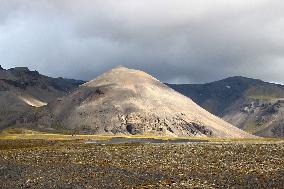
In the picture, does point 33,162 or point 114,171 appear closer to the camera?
point 114,171

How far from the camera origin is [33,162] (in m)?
69.1

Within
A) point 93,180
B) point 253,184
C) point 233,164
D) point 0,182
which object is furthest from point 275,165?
point 0,182

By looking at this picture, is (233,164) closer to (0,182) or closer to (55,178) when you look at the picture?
(55,178)

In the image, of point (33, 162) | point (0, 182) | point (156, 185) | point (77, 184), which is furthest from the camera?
point (33, 162)

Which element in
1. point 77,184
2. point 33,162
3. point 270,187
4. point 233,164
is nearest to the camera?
point 270,187

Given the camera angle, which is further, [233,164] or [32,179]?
[233,164]

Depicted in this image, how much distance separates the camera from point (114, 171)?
183 ft

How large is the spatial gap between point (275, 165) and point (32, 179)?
29655 millimetres

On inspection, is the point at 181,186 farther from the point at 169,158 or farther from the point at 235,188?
the point at 169,158

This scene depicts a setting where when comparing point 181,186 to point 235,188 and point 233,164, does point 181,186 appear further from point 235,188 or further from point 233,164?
point 233,164

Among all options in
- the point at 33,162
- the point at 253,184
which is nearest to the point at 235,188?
the point at 253,184

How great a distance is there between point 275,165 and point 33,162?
3556 cm

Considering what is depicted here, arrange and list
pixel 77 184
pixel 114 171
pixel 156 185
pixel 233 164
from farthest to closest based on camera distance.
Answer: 1. pixel 233 164
2. pixel 114 171
3. pixel 77 184
4. pixel 156 185

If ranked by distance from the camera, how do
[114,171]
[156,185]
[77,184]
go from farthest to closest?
[114,171] → [77,184] → [156,185]
